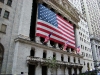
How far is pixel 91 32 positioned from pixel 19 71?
195ft

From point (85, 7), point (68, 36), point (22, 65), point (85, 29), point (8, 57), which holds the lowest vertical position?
point (22, 65)

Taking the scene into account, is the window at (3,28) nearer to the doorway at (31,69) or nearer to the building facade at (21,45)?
the building facade at (21,45)

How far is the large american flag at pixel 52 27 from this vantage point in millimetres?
31542

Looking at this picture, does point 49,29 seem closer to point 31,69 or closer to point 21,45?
point 21,45

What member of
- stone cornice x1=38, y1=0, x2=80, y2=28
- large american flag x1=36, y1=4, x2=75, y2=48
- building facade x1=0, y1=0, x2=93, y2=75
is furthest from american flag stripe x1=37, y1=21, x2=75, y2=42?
stone cornice x1=38, y1=0, x2=80, y2=28

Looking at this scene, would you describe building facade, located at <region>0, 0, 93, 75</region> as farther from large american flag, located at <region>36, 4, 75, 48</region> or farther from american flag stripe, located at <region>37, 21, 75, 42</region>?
american flag stripe, located at <region>37, 21, 75, 42</region>

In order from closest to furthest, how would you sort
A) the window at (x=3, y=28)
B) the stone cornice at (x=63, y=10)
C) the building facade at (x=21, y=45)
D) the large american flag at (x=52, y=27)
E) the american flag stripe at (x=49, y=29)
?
the building facade at (x=21, y=45) → the window at (x=3, y=28) → the american flag stripe at (x=49, y=29) → the large american flag at (x=52, y=27) → the stone cornice at (x=63, y=10)

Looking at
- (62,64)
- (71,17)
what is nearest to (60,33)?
(62,64)

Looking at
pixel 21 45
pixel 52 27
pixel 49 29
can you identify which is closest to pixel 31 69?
pixel 21 45

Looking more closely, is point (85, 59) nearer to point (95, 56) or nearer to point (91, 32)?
point (95, 56)

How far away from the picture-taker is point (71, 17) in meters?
50.4

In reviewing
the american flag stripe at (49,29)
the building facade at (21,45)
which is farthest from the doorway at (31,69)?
the american flag stripe at (49,29)

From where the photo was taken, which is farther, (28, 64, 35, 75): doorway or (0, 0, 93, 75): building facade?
(28, 64, 35, 75): doorway

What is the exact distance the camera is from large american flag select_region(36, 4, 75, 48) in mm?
31542
